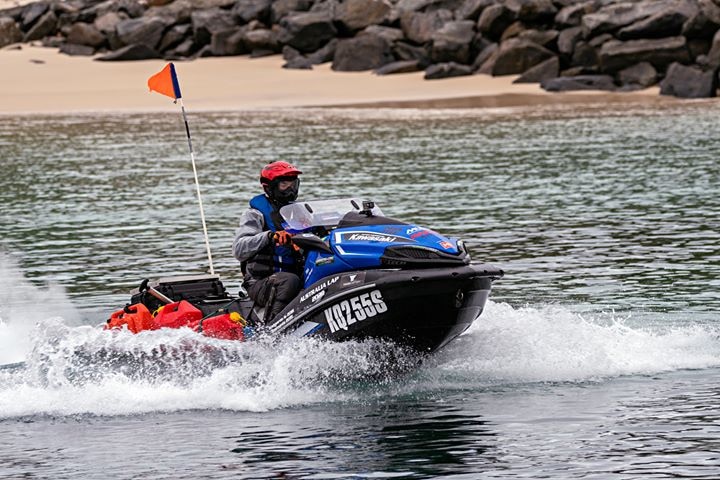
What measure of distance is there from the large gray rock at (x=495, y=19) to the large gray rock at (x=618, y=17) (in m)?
4.16

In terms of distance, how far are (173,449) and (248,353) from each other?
69.5 inches

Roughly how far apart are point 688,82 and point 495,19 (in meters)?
10.9

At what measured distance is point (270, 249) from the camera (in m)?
11.6

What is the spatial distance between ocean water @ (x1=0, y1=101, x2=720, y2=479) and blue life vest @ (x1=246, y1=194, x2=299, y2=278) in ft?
2.39

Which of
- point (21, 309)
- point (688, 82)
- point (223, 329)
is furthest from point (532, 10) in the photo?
point (223, 329)

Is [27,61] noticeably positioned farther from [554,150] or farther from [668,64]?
[554,150]

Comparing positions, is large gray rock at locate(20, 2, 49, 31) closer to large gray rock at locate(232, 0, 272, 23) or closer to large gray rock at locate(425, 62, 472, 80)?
large gray rock at locate(232, 0, 272, 23)

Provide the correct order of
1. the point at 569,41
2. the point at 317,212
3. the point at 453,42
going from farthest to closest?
the point at 453,42, the point at 569,41, the point at 317,212

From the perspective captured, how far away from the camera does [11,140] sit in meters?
38.4

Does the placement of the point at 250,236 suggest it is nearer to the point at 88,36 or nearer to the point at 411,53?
the point at 411,53

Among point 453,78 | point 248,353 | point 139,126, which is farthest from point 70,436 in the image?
point 453,78

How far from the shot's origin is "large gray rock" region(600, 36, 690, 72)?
5003cm

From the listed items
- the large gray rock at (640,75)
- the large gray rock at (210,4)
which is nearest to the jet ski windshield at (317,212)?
the large gray rock at (640,75)

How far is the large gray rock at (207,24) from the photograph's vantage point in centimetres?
6475
